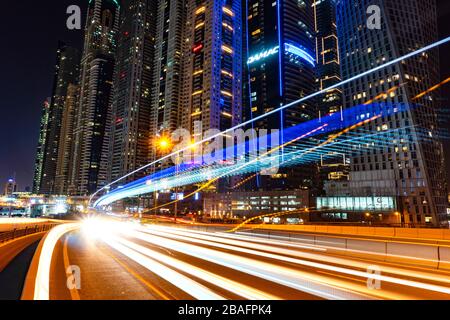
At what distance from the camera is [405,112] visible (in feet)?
299

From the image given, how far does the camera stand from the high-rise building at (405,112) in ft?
280

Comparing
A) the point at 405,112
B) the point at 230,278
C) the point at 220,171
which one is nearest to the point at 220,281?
the point at 230,278

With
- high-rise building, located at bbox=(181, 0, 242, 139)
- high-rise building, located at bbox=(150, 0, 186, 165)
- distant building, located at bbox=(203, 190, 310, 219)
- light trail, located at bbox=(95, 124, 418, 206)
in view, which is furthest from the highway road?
high-rise building, located at bbox=(150, 0, 186, 165)

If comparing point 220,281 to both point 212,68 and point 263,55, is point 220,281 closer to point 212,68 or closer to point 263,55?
point 212,68

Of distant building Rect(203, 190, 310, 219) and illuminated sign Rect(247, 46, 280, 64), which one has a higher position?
illuminated sign Rect(247, 46, 280, 64)

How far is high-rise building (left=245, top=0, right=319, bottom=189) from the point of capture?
6767 inches

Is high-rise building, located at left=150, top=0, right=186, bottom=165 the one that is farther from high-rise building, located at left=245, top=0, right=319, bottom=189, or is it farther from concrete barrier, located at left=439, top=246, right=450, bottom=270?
concrete barrier, located at left=439, top=246, right=450, bottom=270

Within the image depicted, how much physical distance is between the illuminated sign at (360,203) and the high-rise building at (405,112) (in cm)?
313

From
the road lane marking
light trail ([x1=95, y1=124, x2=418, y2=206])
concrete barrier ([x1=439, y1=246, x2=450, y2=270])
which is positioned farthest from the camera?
light trail ([x1=95, y1=124, x2=418, y2=206])

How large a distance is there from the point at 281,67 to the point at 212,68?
4074 cm

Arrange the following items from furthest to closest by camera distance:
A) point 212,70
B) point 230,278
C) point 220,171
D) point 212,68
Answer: point 212,68 → point 212,70 → point 220,171 → point 230,278

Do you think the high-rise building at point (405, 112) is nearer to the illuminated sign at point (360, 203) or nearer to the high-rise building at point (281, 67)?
the illuminated sign at point (360, 203)

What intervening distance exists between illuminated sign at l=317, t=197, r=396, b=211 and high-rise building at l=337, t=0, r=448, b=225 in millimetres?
3129
